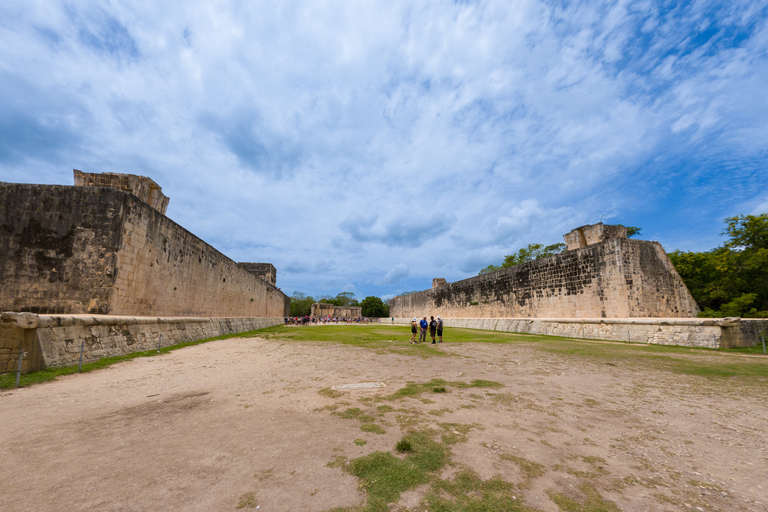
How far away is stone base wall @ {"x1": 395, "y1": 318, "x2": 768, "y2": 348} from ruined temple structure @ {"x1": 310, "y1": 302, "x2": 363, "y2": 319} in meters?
42.9

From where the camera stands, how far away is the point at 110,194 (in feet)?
31.6

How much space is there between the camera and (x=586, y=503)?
2.14 meters

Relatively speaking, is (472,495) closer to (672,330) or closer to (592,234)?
(672,330)

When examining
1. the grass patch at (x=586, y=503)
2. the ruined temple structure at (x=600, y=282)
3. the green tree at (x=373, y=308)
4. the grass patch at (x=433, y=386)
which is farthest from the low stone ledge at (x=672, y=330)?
the green tree at (x=373, y=308)

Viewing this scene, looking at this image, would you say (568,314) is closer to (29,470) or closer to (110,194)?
(29,470)

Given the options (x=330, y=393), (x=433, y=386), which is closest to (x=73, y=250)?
(x=330, y=393)

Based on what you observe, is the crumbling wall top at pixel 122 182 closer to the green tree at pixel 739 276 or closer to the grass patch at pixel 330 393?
the grass patch at pixel 330 393

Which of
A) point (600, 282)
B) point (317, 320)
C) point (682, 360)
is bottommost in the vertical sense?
point (317, 320)

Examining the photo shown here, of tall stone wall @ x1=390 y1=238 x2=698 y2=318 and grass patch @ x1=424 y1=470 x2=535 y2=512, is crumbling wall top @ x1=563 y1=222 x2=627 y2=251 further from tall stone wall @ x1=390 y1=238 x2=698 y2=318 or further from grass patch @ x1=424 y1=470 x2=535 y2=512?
grass patch @ x1=424 y1=470 x2=535 y2=512

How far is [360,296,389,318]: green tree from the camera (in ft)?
214

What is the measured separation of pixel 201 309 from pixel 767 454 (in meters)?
18.6

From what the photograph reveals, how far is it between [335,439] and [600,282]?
651 inches

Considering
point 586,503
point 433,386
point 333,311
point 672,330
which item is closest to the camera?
point 586,503

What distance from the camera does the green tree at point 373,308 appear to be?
65188 millimetres
